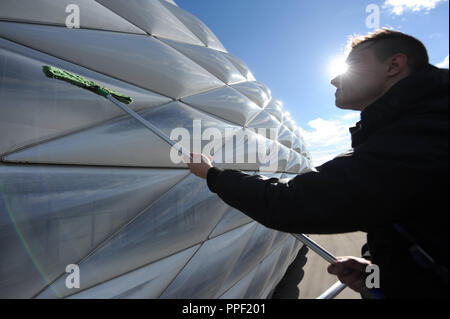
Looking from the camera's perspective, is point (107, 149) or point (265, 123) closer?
point (107, 149)

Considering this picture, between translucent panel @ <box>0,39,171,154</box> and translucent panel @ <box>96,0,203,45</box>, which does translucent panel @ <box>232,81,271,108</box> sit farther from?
translucent panel @ <box>0,39,171,154</box>

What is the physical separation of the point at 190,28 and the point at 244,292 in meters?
4.61

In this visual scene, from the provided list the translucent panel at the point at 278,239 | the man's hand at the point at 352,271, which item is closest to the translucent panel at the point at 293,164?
the translucent panel at the point at 278,239

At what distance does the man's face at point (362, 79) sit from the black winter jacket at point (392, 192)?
0.31m

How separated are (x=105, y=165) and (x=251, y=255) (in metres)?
2.63

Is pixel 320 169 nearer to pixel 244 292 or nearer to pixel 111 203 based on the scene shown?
pixel 111 203

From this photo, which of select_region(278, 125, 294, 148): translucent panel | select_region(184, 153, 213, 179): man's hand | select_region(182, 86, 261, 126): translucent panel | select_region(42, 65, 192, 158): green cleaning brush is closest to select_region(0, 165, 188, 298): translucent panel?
select_region(42, 65, 192, 158): green cleaning brush

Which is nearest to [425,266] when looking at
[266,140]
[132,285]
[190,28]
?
[132,285]

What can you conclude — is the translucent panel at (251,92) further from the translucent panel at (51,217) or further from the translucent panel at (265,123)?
the translucent panel at (51,217)

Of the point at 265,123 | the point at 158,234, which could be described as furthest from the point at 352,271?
the point at 265,123

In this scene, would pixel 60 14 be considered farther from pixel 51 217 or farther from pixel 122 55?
pixel 51 217

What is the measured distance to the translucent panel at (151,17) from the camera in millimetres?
2467

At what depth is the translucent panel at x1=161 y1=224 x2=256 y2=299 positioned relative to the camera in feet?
7.45

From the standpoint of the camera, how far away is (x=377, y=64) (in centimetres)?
122
